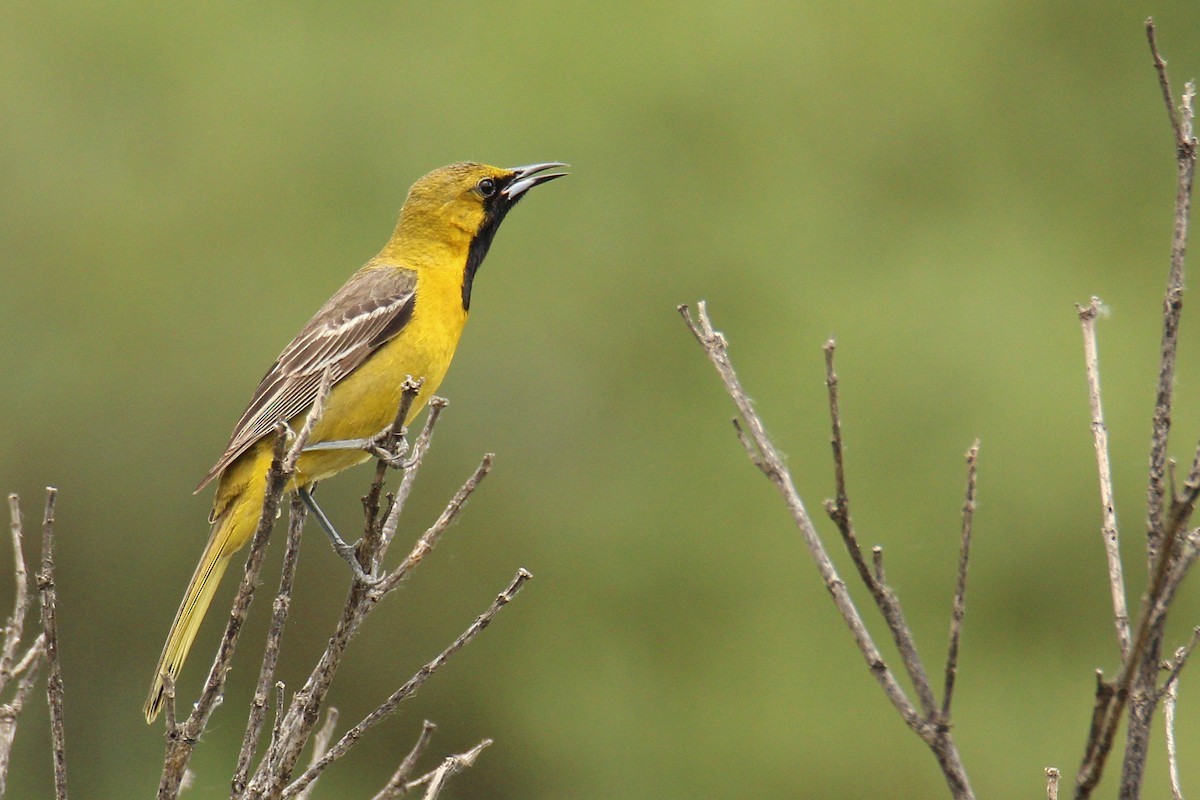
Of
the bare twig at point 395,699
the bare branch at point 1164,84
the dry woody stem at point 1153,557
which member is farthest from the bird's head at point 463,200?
the dry woody stem at point 1153,557

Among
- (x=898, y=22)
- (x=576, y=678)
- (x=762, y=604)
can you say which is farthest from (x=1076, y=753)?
(x=898, y=22)

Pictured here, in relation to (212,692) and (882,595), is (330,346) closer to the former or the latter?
(212,692)

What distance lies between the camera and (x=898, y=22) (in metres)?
12.8

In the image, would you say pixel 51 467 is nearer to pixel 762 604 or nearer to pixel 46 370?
pixel 46 370

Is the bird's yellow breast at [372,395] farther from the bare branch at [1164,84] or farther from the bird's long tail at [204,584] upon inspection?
the bare branch at [1164,84]

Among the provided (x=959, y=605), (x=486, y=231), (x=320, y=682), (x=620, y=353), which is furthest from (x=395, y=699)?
(x=620, y=353)

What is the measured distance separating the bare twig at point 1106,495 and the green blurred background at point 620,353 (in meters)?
6.72

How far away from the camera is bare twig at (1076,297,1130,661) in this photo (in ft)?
6.75

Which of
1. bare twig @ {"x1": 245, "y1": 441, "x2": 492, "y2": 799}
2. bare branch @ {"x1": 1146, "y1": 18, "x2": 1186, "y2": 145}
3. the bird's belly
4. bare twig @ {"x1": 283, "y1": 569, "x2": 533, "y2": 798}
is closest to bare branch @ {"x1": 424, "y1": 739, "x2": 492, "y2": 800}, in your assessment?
bare twig @ {"x1": 283, "y1": 569, "x2": 533, "y2": 798}

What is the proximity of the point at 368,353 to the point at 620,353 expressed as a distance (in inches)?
265

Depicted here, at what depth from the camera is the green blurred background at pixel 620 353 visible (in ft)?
31.3

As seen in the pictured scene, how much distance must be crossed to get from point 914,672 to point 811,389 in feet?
27.2

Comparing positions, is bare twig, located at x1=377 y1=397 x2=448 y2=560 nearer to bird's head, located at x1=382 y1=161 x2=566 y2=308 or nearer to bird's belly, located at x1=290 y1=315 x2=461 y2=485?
bird's belly, located at x1=290 y1=315 x2=461 y2=485

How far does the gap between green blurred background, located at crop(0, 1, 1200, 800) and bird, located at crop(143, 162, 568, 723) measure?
12.8 ft
